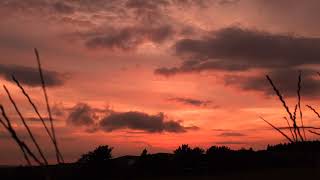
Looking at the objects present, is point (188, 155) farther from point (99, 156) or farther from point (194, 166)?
point (99, 156)

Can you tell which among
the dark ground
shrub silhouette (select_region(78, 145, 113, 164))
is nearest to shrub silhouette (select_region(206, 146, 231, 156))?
the dark ground

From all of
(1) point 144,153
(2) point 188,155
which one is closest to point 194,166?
(2) point 188,155

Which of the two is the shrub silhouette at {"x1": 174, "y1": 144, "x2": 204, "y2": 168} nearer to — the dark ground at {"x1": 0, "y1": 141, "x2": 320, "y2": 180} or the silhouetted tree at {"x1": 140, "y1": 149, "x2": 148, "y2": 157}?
the dark ground at {"x1": 0, "y1": 141, "x2": 320, "y2": 180}

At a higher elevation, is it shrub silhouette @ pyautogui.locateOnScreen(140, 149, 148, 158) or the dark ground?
shrub silhouette @ pyautogui.locateOnScreen(140, 149, 148, 158)

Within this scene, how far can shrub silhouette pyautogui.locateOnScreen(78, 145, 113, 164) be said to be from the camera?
11547 millimetres

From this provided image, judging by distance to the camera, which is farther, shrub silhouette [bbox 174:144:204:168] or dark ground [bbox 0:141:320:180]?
shrub silhouette [bbox 174:144:204:168]

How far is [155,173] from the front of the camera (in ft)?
41.0

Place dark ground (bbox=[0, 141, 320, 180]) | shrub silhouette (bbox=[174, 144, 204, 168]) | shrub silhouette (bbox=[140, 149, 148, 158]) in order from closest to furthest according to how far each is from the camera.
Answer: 1. dark ground (bbox=[0, 141, 320, 180])
2. shrub silhouette (bbox=[174, 144, 204, 168])
3. shrub silhouette (bbox=[140, 149, 148, 158])

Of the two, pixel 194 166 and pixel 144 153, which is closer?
pixel 194 166

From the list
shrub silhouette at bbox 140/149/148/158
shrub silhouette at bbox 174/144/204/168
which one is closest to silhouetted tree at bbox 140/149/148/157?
shrub silhouette at bbox 140/149/148/158

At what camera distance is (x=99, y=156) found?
11.7 metres

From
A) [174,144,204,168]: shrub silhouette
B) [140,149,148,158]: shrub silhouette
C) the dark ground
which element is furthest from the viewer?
[140,149,148,158]: shrub silhouette

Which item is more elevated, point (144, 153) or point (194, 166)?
point (144, 153)

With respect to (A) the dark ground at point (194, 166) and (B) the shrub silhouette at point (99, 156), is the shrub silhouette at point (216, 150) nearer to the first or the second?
(A) the dark ground at point (194, 166)
